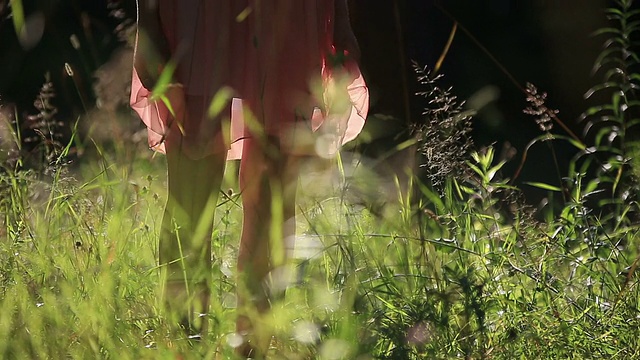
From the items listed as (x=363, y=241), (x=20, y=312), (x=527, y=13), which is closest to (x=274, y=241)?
(x=363, y=241)

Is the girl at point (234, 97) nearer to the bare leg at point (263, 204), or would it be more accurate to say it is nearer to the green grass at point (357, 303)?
the bare leg at point (263, 204)

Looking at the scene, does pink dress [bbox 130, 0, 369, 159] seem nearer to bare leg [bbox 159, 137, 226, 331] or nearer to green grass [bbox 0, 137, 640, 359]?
bare leg [bbox 159, 137, 226, 331]

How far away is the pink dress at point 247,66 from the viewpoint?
2.67 meters

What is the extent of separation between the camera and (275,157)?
276 centimetres

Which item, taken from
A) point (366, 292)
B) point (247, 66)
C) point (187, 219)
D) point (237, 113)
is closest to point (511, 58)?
point (237, 113)

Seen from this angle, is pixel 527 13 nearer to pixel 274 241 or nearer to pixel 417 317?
pixel 274 241

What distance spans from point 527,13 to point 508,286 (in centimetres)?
531

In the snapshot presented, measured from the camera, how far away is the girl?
104 inches

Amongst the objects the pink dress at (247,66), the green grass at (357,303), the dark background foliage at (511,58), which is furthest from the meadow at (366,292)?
the dark background foliage at (511,58)

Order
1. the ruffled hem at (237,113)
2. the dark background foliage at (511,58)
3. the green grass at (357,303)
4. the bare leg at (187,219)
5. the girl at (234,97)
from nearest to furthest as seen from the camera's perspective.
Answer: the green grass at (357,303) → the bare leg at (187,219) → the girl at (234,97) → the ruffled hem at (237,113) → the dark background foliage at (511,58)

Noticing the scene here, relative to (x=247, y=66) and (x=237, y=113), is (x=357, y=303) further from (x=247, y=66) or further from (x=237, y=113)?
(x=237, y=113)

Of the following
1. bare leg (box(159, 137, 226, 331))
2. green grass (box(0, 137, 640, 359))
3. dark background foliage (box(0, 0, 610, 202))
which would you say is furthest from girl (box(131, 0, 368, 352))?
dark background foliage (box(0, 0, 610, 202))

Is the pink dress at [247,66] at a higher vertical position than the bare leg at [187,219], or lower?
higher

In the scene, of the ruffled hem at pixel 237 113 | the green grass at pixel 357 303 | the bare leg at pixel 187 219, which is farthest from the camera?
the ruffled hem at pixel 237 113
